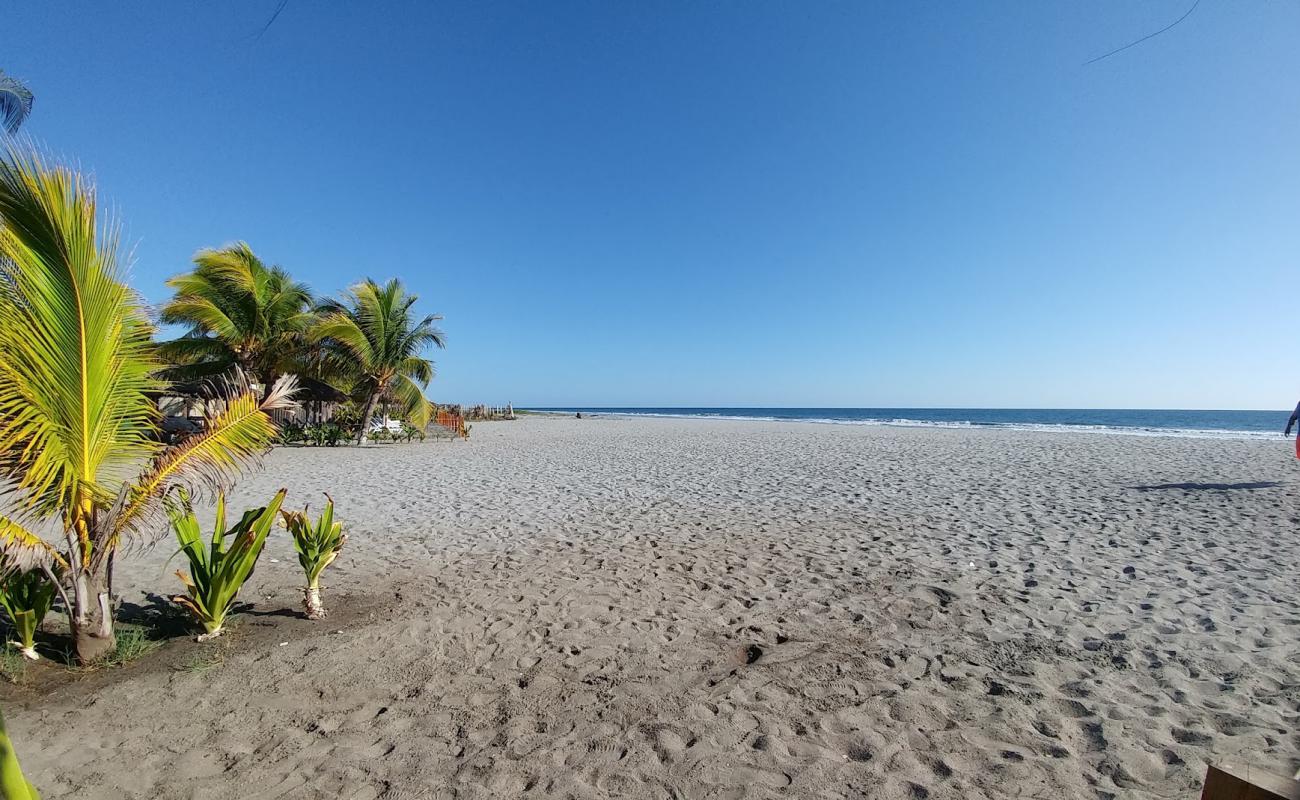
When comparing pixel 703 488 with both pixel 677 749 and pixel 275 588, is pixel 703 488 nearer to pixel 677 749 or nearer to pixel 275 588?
pixel 275 588

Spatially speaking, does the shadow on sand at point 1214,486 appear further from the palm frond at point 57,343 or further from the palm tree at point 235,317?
the palm tree at point 235,317

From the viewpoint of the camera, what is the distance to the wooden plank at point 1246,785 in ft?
A: 3.04

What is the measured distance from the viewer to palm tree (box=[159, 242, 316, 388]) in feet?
53.7

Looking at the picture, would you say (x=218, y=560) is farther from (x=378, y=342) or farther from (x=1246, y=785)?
(x=378, y=342)

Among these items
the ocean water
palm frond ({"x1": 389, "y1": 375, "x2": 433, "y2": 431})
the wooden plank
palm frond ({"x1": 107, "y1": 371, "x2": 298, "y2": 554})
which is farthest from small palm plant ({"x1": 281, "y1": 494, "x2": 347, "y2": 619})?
the ocean water

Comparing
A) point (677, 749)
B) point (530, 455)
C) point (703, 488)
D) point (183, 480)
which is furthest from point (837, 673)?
point (530, 455)

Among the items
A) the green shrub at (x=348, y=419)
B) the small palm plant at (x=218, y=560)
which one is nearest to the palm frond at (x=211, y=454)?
the small palm plant at (x=218, y=560)

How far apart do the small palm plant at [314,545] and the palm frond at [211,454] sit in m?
0.56

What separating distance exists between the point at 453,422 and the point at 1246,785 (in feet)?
87.7

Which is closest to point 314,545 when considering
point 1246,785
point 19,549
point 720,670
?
point 19,549

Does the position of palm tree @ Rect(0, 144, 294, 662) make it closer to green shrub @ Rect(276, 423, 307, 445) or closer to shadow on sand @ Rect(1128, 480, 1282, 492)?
shadow on sand @ Rect(1128, 480, 1282, 492)

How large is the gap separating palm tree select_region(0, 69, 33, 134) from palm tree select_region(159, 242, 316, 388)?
758cm

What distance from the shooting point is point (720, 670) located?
346 cm

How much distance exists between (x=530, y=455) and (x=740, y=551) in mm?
11742
